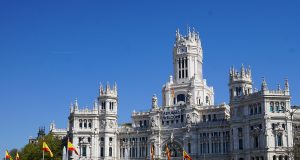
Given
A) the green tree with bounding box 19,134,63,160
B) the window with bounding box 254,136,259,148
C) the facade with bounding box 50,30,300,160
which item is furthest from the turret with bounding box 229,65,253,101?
the green tree with bounding box 19,134,63,160

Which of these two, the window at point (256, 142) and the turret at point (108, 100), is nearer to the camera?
the window at point (256, 142)

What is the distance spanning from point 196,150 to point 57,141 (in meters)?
38.6

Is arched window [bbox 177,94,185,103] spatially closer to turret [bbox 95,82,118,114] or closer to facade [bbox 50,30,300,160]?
facade [bbox 50,30,300,160]

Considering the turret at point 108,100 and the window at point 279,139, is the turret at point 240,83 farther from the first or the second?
the turret at point 108,100

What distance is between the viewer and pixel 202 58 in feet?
511

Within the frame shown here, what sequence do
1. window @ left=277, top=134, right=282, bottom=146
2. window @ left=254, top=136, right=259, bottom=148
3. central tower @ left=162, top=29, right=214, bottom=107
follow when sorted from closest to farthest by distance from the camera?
1. window @ left=277, top=134, right=282, bottom=146
2. window @ left=254, top=136, right=259, bottom=148
3. central tower @ left=162, top=29, right=214, bottom=107

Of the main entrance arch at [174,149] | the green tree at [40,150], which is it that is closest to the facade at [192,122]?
the main entrance arch at [174,149]

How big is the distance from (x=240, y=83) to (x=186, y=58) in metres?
25.6

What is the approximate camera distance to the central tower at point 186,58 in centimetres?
14738

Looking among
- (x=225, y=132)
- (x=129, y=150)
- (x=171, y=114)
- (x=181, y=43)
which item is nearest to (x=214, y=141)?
(x=225, y=132)

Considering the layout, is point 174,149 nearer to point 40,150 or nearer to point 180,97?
point 180,97

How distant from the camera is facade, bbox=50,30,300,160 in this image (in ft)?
388

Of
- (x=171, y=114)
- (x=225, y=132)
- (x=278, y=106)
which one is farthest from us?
(x=171, y=114)

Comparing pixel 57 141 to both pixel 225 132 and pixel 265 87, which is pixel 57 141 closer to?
pixel 225 132
